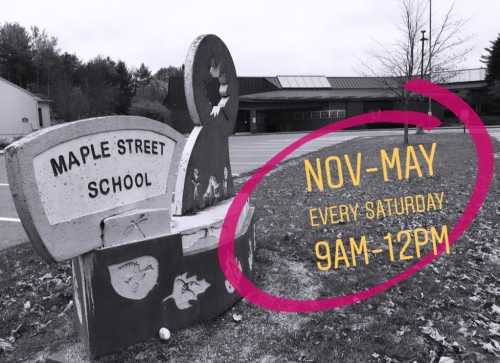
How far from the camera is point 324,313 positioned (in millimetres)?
3615

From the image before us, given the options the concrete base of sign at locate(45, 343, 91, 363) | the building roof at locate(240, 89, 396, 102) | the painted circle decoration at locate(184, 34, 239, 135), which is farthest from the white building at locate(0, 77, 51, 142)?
the concrete base of sign at locate(45, 343, 91, 363)

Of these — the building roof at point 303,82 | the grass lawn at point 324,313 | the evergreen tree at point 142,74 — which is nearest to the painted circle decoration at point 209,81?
the grass lawn at point 324,313

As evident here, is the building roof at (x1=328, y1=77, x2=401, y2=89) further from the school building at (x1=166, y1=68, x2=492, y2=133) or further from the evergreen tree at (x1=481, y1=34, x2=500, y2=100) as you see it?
the evergreen tree at (x1=481, y1=34, x2=500, y2=100)

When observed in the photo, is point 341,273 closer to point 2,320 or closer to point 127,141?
point 127,141

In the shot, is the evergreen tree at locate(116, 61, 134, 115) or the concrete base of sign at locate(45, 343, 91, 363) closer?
the concrete base of sign at locate(45, 343, 91, 363)

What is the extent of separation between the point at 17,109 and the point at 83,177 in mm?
44924

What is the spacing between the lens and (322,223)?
6195 millimetres

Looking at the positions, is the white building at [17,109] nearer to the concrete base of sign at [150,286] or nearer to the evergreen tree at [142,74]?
the evergreen tree at [142,74]

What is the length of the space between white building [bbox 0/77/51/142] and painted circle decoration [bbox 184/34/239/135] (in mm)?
41897

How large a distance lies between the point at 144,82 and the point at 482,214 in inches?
2708

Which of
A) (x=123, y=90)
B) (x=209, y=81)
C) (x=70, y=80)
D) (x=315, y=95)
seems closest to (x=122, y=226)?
(x=209, y=81)

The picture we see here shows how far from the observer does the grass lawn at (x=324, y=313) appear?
306 cm

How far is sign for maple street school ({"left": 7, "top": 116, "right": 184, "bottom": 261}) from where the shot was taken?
7.47ft

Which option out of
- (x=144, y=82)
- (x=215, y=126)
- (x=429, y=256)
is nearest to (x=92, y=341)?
(x=215, y=126)
